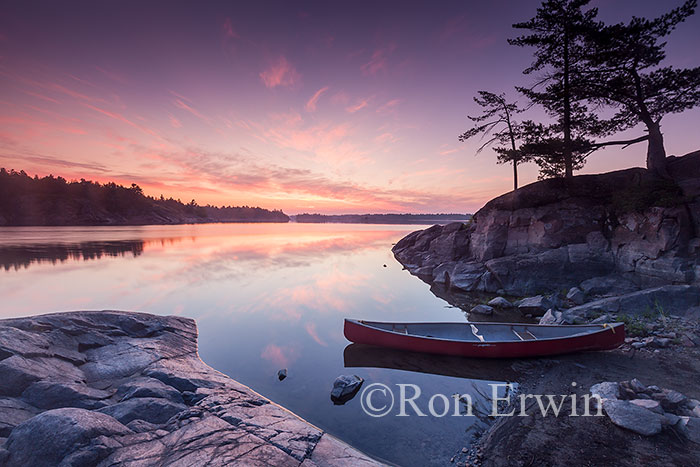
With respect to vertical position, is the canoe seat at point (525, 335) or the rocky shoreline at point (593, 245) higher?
the rocky shoreline at point (593, 245)

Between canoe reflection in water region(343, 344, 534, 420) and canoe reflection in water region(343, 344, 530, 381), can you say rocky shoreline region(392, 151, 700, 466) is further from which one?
canoe reflection in water region(343, 344, 530, 381)

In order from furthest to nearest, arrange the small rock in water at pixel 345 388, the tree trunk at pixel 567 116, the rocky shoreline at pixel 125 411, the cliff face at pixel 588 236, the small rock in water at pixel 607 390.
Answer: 1. the tree trunk at pixel 567 116
2. the cliff face at pixel 588 236
3. the small rock in water at pixel 345 388
4. the small rock in water at pixel 607 390
5. the rocky shoreline at pixel 125 411

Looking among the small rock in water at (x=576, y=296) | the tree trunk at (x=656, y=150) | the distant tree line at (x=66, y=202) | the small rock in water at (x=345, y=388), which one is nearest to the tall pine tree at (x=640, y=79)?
the tree trunk at (x=656, y=150)

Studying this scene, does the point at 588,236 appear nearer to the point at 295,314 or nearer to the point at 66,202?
the point at 295,314

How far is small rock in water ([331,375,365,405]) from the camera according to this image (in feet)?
27.1

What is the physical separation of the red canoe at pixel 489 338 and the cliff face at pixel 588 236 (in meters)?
7.75

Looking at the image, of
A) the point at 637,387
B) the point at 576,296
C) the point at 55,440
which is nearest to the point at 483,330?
the point at 637,387

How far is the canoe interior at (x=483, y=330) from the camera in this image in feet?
35.7

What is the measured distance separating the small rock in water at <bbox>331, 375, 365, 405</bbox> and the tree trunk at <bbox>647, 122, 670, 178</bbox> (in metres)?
22.6

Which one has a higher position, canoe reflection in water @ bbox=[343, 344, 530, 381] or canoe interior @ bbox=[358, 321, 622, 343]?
canoe interior @ bbox=[358, 321, 622, 343]

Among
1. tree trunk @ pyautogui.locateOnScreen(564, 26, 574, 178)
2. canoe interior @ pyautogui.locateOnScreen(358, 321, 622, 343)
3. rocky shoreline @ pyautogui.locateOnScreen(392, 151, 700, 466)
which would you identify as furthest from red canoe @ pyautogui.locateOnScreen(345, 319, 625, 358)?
tree trunk @ pyautogui.locateOnScreen(564, 26, 574, 178)

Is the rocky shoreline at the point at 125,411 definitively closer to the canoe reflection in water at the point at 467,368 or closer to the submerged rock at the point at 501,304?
the canoe reflection in water at the point at 467,368

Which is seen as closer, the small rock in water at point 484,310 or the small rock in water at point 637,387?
the small rock in water at point 637,387

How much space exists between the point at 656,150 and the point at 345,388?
23899 millimetres
